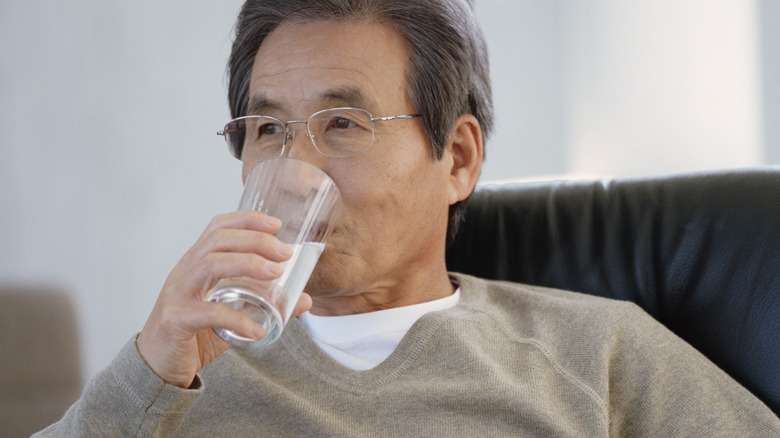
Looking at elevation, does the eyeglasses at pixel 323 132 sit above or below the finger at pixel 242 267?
above

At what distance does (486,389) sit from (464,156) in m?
0.53

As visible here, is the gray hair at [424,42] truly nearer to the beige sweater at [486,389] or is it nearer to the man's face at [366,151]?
the man's face at [366,151]

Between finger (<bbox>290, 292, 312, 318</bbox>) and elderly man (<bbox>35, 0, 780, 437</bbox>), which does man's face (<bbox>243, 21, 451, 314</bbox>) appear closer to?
elderly man (<bbox>35, 0, 780, 437</bbox>)

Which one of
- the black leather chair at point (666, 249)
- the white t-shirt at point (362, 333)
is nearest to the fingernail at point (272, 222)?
the white t-shirt at point (362, 333)

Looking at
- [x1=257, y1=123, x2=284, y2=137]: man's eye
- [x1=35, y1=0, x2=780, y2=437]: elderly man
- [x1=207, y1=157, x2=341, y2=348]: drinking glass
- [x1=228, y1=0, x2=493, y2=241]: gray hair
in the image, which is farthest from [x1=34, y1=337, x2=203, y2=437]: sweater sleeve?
[x1=228, y1=0, x2=493, y2=241]: gray hair

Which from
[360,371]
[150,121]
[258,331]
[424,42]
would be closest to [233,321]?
[258,331]

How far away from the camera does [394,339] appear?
1306 millimetres

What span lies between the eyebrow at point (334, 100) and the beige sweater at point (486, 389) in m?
0.41

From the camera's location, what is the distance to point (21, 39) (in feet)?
7.38

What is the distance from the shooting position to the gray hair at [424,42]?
51.3 inches

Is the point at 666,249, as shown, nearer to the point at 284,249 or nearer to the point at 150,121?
the point at 284,249

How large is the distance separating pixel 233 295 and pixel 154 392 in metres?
0.29

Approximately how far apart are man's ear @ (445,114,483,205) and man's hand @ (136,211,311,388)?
25.2 inches

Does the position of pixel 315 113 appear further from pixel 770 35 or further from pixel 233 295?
pixel 770 35
